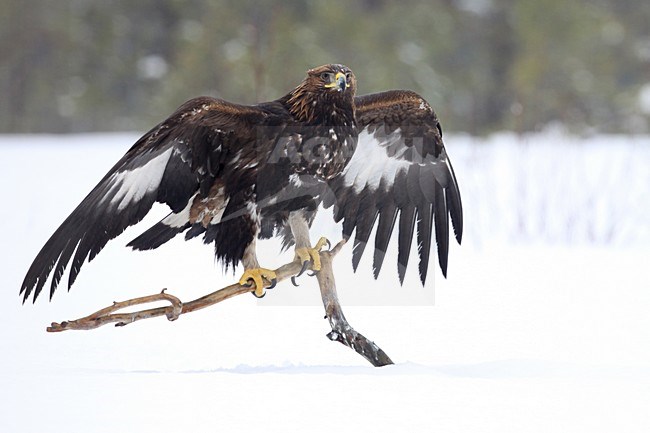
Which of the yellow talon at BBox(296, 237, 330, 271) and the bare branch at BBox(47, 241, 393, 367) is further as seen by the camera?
the yellow talon at BBox(296, 237, 330, 271)

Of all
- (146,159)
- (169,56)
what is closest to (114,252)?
(146,159)

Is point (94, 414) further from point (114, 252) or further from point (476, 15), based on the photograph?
point (476, 15)

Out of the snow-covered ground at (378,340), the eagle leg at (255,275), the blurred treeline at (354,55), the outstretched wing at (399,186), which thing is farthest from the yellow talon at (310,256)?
the blurred treeline at (354,55)

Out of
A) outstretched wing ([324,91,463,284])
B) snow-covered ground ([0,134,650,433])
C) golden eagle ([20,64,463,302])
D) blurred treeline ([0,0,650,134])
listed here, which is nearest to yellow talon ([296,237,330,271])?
golden eagle ([20,64,463,302])

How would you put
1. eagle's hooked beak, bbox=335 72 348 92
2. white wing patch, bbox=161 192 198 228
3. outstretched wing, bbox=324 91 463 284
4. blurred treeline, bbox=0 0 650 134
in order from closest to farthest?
eagle's hooked beak, bbox=335 72 348 92 → white wing patch, bbox=161 192 198 228 → outstretched wing, bbox=324 91 463 284 → blurred treeline, bbox=0 0 650 134

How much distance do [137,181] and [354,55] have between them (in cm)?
1610

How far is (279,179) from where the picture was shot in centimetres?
436

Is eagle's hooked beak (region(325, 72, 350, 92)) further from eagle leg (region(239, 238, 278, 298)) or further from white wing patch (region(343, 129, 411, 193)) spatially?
eagle leg (region(239, 238, 278, 298))

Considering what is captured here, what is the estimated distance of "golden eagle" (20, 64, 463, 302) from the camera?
164 inches

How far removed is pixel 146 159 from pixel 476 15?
2249cm

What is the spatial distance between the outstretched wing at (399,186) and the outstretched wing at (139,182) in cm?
78

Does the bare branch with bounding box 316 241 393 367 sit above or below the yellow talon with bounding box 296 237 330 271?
below

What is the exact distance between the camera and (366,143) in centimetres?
485

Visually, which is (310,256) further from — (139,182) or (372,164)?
(139,182)
